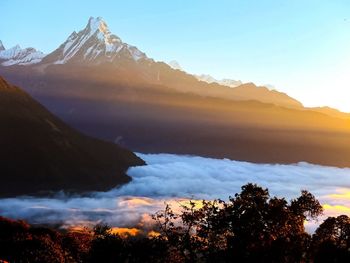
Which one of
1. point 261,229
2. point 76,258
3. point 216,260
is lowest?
point 76,258

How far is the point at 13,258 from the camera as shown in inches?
3438

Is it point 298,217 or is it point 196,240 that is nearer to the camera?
point 298,217

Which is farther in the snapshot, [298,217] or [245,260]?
[298,217]

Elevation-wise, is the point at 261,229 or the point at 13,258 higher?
the point at 261,229

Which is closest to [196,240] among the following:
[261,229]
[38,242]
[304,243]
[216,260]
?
[216,260]

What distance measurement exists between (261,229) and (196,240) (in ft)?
37.0

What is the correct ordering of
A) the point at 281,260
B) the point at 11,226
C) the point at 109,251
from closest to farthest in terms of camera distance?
1. the point at 281,260
2. the point at 109,251
3. the point at 11,226

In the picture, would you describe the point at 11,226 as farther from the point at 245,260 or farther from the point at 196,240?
the point at 245,260

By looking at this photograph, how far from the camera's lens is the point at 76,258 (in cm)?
10344

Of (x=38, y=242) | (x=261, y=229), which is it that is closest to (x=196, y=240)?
(x=261, y=229)

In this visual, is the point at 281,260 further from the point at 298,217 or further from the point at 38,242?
the point at 38,242

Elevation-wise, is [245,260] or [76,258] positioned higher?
[245,260]

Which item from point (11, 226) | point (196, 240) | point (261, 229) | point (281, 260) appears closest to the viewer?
point (281, 260)

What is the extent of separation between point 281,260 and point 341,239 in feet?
32.6
